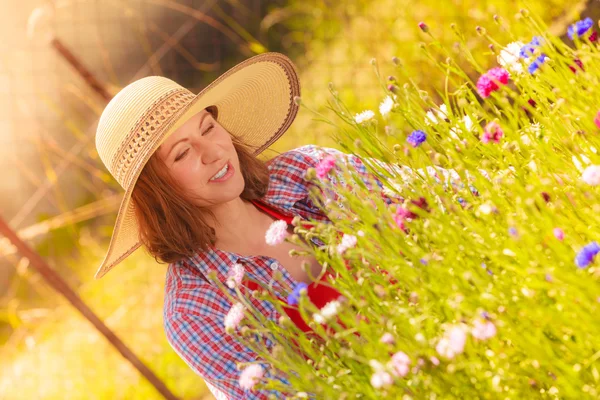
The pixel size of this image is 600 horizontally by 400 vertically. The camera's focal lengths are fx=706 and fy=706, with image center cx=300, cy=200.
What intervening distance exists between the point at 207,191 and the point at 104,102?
1.81 metres

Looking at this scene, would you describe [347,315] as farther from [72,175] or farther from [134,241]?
[72,175]

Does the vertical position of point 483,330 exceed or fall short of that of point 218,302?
it exceeds it

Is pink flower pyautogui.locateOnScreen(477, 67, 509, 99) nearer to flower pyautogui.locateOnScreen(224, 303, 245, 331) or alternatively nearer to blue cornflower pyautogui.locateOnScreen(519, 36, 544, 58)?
blue cornflower pyautogui.locateOnScreen(519, 36, 544, 58)

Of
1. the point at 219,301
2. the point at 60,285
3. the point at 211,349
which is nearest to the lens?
the point at 211,349

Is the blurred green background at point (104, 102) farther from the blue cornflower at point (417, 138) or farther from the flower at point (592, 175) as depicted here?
the flower at point (592, 175)

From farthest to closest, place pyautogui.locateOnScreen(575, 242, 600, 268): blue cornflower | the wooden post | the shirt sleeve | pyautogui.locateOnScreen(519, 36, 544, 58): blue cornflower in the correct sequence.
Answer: the wooden post < the shirt sleeve < pyautogui.locateOnScreen(519, 36, 544, 58): blue cornflower < pyautogui.locateOnScreen(575, 242, 600, 268): blue cornflower

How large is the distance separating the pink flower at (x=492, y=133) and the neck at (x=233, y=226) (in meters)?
0.92

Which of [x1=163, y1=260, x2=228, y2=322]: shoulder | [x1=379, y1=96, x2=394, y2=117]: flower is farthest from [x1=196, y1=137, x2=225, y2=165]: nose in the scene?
[x1=379, y1=96, x2=394, y2=117]: flower

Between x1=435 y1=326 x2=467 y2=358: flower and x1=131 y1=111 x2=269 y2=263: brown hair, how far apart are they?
1.01 meters

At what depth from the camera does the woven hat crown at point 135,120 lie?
1.70m

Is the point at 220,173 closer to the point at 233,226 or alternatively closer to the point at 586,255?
the point at 233,226

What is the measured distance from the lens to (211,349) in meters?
1.68

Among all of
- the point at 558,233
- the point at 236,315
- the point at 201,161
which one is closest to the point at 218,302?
the point at 201,161

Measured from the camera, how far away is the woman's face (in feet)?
5.65
